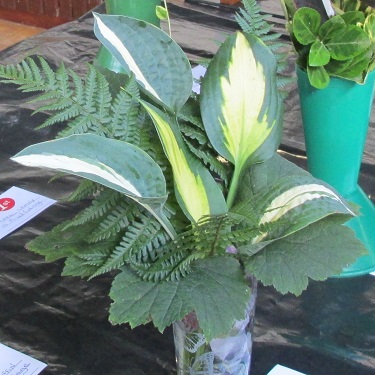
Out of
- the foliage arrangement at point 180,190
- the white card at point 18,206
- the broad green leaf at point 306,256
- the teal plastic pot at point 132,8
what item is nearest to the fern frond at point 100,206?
the foliage arrangement at point 180,190

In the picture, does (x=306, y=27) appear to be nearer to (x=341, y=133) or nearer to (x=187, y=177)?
(x=341, y=133)

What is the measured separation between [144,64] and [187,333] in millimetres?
204

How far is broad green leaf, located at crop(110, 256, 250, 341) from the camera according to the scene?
1.29ft

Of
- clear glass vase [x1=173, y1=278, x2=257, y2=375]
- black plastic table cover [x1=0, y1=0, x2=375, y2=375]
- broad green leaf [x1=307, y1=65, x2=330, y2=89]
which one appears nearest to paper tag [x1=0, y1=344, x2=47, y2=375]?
black plastic table cover [x1=0, y1=0, x2=375, y2=375]

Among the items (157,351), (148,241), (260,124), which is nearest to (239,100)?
(260,124)

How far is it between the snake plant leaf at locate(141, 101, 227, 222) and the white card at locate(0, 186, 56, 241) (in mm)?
414

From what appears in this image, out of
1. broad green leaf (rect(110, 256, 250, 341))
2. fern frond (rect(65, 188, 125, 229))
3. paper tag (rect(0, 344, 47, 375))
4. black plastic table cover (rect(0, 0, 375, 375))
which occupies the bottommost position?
paper tag (rect(0, 344, 47, 375))

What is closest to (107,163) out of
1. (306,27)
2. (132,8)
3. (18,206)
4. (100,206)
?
(100,206)

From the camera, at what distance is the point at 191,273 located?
432 mm

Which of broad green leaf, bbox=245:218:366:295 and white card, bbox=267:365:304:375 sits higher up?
broad green leaf, bbox=245:218:366:295

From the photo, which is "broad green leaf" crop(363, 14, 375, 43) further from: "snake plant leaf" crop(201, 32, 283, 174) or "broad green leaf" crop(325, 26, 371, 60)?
"snake plant leaf" crop(201, 32, 283, 174)

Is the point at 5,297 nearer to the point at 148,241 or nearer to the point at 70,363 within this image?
the point at 70,363

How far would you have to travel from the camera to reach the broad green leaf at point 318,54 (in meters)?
0.58

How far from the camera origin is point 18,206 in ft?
2.78
